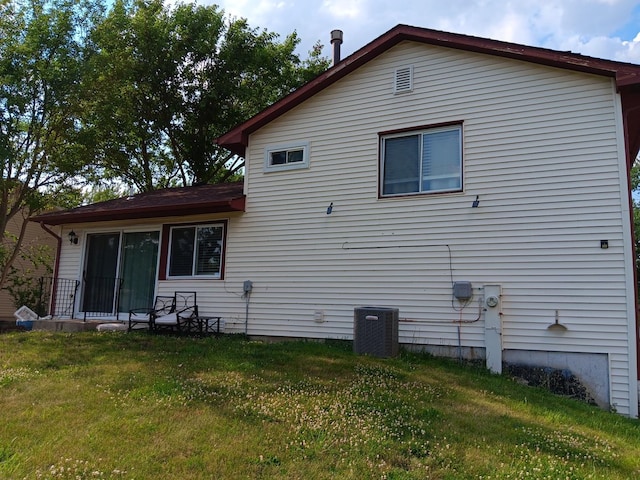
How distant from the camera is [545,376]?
6.48 metres

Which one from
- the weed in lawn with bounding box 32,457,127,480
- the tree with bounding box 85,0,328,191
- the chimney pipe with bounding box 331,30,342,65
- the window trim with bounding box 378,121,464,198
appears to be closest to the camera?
the weed in lawn with bounding box 32,457,127,480

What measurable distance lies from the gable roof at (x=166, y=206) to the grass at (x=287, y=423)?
3486mm

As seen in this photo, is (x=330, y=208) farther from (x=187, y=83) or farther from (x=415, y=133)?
(x=187, y=83)

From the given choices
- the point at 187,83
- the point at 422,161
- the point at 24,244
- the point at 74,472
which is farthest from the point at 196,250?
the point at 24,244

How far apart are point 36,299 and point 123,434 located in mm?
15213

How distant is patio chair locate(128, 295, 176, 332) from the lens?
31.0 feet

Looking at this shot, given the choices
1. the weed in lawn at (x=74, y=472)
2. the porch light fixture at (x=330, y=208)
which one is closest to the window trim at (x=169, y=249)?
the porch light fixture at (x=330, y=208)

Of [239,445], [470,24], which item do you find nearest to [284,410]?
[239,445]

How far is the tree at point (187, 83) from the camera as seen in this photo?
16047 millimetres

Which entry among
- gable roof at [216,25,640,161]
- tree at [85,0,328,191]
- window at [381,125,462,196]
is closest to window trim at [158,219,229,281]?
gable roof at [216,25,640,161]

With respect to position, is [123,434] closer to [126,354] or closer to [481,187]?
Answer: [126,354]

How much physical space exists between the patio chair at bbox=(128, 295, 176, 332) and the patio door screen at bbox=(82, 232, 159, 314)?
0.77 ft

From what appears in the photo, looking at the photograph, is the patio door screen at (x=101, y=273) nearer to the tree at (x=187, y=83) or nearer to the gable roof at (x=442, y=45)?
the gable roof at (x=442, y=45)

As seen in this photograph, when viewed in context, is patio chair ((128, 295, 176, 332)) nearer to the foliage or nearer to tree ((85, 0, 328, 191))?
the foliage
